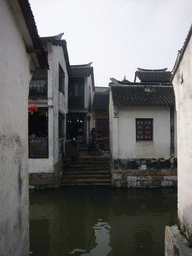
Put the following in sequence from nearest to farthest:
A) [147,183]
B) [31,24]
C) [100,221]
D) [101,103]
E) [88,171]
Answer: [31,24] < [100,221] < [147,183] < [88,171] < [101,103]

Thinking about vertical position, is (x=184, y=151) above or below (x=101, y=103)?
below

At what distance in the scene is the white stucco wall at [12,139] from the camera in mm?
2787

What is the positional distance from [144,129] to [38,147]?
5.49 meters

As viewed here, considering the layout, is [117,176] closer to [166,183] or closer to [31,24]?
[166,183]

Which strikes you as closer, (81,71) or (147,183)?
(147,183)

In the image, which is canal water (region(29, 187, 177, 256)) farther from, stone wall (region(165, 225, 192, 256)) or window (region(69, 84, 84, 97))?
window (region(69, 84, 84, 97))

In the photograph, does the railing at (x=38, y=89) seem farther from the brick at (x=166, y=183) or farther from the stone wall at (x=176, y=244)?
the stone wall at (x=176, y=244)

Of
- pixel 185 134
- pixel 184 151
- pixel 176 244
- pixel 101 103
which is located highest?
pixel 101 103

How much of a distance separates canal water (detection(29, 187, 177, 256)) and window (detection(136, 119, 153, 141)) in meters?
2.66

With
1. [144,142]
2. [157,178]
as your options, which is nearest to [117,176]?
A: [157,178]

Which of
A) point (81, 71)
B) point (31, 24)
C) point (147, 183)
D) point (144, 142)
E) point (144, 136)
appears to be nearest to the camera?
point (31, 24)

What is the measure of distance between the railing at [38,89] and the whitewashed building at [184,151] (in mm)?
6636

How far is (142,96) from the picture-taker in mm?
10242

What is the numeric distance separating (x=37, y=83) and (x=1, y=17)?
6733mm
